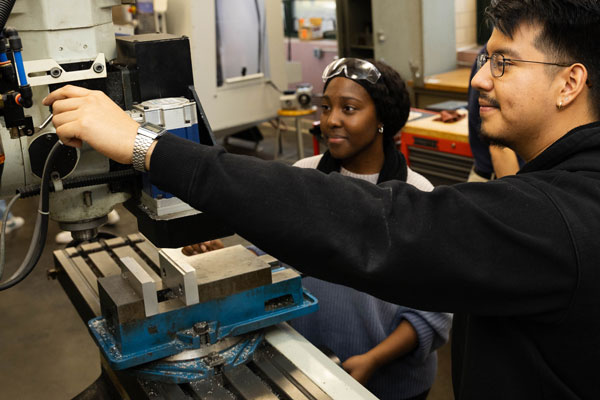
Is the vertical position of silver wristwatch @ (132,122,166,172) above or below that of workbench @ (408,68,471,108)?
above

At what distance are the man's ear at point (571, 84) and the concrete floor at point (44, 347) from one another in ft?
5.81

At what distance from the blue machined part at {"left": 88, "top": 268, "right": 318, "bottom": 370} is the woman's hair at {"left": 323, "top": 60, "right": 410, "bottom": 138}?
758mm

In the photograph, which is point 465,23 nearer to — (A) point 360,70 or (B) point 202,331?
(A) point 360,70

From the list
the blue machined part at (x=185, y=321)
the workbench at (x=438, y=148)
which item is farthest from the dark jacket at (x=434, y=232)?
the workbench at (x=438, y=148)

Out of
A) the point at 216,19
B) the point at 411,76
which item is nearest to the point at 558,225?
the point at 216,19

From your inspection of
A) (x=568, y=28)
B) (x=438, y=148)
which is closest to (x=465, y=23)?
(x=438, y=148)

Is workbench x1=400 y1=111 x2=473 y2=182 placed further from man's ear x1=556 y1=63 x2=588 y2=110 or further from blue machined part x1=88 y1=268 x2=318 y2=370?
man's ear x1=556 y1=63 x2=588 y2=110

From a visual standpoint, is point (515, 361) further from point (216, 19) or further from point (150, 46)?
point (216, 19)

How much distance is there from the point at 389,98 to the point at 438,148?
0.95m

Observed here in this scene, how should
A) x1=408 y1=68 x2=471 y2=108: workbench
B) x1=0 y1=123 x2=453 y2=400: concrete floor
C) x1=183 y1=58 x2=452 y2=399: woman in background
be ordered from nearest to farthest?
x1=183 y1=58 x2=452 y2=399: woman in background
x1=0 y1=123 x2=453 y2=400: concrete floor
x1=408 y1=68 x2=471 y2=108: workbench

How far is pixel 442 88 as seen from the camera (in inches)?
161

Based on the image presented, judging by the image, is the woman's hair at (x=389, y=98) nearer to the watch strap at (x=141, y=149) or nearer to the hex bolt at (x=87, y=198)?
the hex bolt at (x=87, y=198)

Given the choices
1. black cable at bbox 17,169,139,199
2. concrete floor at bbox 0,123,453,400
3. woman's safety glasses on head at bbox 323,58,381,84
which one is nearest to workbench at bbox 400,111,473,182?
concrete floor at bbox 0,123,453,400

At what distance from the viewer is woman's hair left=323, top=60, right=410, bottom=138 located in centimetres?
184
